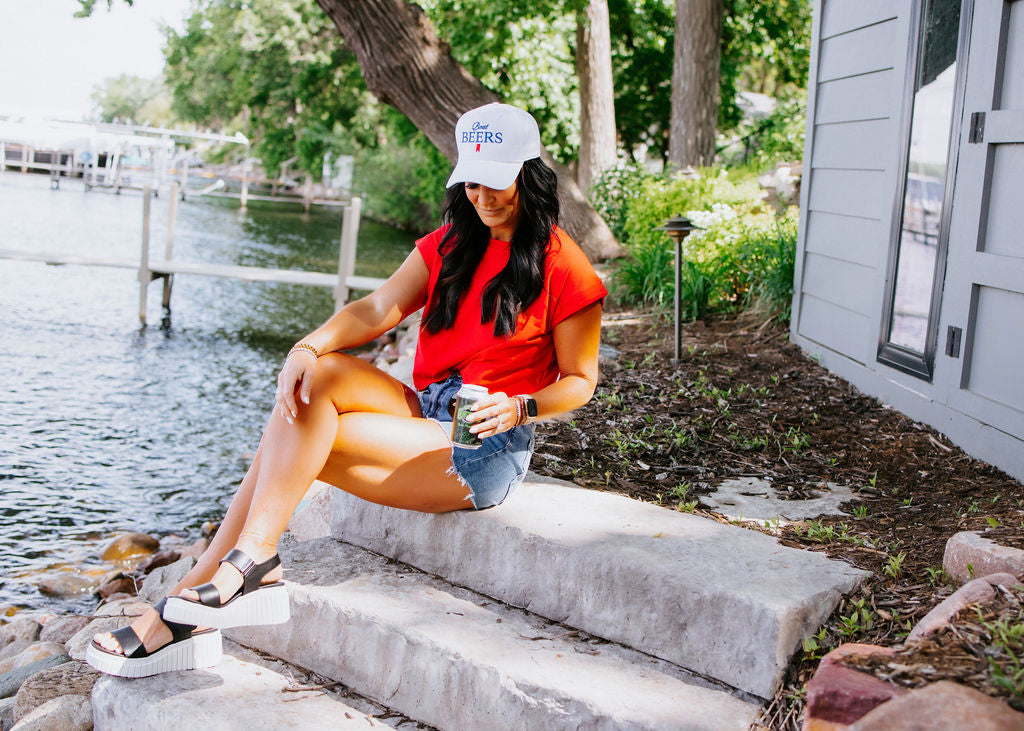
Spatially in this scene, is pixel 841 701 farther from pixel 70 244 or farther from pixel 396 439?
pixel 70 244

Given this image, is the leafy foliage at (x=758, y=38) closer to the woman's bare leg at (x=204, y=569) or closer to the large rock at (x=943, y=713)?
the woman's bare leg at (x=204, y=569)

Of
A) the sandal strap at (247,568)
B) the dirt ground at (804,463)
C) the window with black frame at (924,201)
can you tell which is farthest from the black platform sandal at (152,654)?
the window with black frame at (924,201)

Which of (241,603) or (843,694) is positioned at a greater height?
(843,694)

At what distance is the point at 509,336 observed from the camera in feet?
9.77

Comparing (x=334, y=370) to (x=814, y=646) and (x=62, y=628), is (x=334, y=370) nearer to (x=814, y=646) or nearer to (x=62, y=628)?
(x=814, y=646)

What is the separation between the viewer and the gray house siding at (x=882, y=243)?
3.78 meters

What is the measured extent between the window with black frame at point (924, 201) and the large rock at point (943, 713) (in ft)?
8.98

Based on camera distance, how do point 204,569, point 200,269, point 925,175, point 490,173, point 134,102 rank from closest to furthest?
point 204,569 → point 490,173 → point 925,175 → point 200,269 → point 134,102

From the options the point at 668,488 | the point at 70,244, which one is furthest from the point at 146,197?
the point at 668,488

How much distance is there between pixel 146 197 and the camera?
1283 cm

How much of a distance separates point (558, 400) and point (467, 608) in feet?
2.28

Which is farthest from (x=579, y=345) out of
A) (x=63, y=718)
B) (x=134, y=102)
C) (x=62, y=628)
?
(x=134, y=102)

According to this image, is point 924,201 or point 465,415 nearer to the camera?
point 465,415

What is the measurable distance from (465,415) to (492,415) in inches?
3.2
